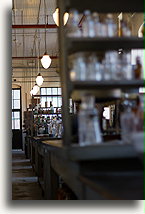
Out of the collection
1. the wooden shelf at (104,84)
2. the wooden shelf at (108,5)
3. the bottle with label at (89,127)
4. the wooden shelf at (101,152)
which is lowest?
the wooden shelf at (101,152)

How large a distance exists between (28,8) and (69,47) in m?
8.45

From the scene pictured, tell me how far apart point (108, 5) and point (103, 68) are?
48cm

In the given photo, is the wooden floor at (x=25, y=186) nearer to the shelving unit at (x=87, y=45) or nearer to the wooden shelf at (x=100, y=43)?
the shelving unit at (x=87, y=45)

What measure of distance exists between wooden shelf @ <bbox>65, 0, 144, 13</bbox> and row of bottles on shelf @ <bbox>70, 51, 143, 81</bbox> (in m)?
0.32

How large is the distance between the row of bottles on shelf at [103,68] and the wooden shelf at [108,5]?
0.32 metres

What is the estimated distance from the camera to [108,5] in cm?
295

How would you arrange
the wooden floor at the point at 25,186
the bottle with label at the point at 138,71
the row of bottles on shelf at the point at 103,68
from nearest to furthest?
the row of bottles on shelf at the point at 103,68 < the bottle with label at the point at 138,71 < the wooden floor at the point at 25,186

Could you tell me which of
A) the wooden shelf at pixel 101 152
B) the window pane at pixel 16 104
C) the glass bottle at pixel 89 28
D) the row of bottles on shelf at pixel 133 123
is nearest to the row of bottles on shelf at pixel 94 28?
the glass bottle at pixel 89 28

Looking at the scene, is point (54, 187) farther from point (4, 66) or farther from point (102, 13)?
point (102, 13)

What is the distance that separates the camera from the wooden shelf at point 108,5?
2.83 m

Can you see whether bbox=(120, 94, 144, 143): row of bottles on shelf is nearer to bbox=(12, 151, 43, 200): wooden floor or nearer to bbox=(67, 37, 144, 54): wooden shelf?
bbox=(67, 37, 144, 54): wooden shelf

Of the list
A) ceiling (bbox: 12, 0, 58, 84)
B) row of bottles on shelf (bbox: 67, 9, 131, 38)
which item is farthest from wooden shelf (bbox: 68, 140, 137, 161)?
ceiling (bbox: 12, 0, 58, 84)

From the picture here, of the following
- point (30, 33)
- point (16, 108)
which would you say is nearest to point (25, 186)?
point (30, 33)

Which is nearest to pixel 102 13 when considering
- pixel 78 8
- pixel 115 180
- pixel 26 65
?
pixel 78 8
